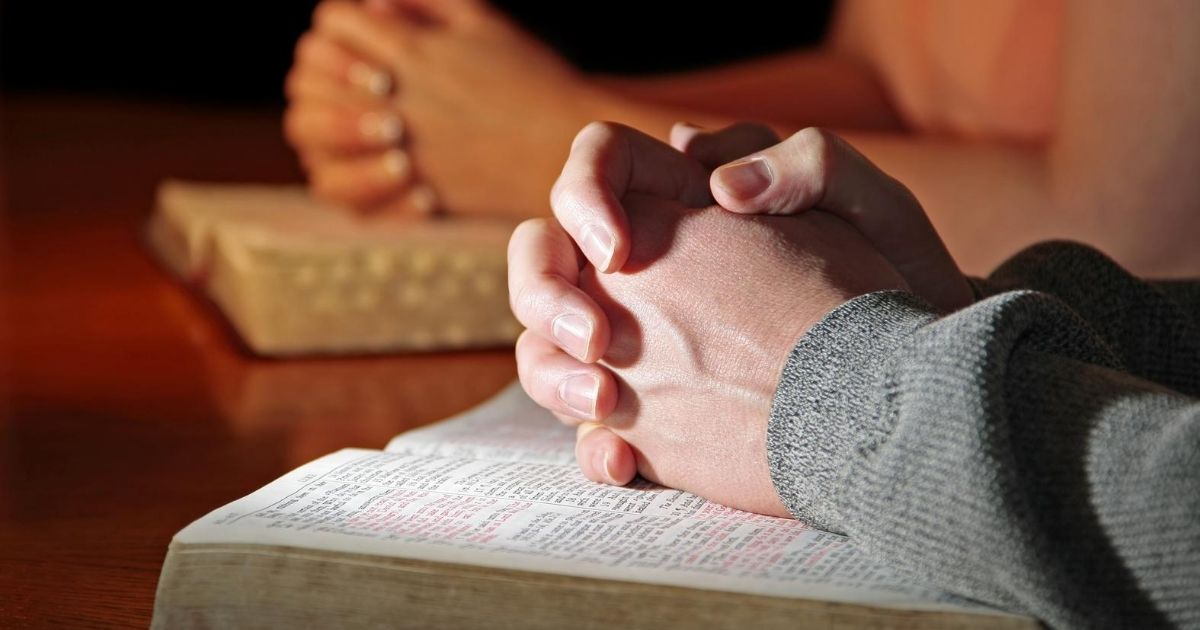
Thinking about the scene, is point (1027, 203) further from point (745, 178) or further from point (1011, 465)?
point (1011, 465)

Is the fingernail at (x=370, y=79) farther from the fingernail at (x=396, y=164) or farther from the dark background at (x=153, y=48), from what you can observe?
the dark background at (x=153, y=48)

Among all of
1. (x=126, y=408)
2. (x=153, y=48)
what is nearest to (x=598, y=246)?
(x=126, y=408)

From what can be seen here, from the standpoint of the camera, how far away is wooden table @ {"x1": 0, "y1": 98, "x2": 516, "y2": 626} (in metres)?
0.50

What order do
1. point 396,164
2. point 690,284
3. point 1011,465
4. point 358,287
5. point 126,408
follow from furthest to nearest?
1. point 396,164
2. point 358,287
3. point 126,408
4. point 690,284
5. point 1011,465

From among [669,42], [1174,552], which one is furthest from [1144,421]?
[669,42]

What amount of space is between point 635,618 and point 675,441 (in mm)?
150

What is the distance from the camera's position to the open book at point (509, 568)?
37cm

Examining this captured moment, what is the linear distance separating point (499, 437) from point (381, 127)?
0.59m

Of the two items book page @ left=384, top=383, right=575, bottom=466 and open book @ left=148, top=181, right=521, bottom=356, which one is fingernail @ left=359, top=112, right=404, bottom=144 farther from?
book page @ left=384, top=383, right=575, bottom=466

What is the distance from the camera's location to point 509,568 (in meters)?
0.39

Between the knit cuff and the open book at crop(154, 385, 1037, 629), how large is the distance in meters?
0.02

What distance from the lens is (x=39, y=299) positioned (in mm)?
1067

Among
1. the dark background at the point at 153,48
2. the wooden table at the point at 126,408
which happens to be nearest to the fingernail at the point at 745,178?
the wooden table at the point at 126,408

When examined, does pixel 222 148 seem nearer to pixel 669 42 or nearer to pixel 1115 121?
pixel 669 42
